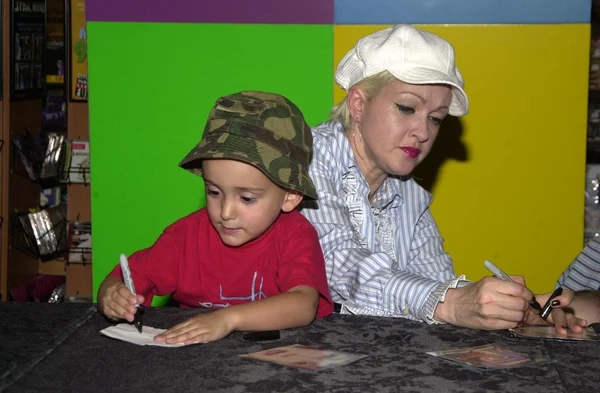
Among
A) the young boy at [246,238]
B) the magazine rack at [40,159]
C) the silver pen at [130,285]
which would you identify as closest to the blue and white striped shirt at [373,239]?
the young boy at [246,238]

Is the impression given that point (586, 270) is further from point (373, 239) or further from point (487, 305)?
point (487, 305)

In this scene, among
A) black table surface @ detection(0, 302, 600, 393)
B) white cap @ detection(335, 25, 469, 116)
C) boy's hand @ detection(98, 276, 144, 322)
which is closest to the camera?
black table surface @ detection(0, 302, 600, 393)

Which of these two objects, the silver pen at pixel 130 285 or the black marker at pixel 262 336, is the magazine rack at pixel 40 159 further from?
the black marker at pixel 262 336

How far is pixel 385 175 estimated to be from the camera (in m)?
2.33

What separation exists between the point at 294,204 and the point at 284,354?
1.90 ft

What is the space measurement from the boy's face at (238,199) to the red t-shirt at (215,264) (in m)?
0.06

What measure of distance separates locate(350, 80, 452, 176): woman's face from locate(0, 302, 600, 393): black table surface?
25.5 inches

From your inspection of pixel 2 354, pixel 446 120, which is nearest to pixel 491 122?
pixel 446 120

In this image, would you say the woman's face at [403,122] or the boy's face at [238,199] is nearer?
the boy's face at [238,199]

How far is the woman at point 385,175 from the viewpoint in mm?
1926

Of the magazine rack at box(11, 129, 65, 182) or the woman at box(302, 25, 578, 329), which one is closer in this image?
the woman at box(302, 25, 578, 329)

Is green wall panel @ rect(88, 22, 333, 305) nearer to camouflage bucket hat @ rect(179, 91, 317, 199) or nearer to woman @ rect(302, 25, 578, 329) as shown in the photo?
woman @ rect(302, 25, 578, 329)

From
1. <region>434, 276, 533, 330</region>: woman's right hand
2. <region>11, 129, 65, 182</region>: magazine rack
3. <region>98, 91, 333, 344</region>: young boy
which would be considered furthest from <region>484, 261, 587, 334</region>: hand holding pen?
<region>11, 129, 65, 182</region>: magazine rack

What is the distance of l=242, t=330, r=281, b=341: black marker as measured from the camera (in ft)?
4.86
